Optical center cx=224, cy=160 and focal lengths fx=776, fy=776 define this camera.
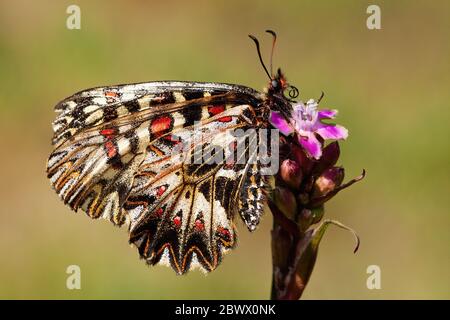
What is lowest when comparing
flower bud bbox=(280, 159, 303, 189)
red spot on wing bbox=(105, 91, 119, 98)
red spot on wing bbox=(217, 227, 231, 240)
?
red spot on wing bbox=(217, 227, 231, 240)

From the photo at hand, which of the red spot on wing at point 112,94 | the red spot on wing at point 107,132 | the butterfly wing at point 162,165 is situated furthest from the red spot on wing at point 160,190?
the red spot on wing at point 112,94

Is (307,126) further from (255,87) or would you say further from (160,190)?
(255,87)

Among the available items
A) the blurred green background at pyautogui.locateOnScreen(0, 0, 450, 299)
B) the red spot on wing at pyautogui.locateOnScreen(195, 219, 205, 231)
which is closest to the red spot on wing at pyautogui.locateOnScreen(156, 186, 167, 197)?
the red spot on wing at pyautogui.locateOnScreen(195, 219, 205, 231)

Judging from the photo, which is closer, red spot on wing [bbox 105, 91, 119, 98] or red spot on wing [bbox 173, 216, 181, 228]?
red spot on wing [bbox 173, 216, 181, 228]

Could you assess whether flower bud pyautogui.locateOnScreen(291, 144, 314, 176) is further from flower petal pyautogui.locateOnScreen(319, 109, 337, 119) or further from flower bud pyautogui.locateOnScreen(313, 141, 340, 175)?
flower petal pyautogui.locateOnScreen(319, 109, 337, 119)

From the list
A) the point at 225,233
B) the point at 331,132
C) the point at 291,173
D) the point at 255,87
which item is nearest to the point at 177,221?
the point at 225,233

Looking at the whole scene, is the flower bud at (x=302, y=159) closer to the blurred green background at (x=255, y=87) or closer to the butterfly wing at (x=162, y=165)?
the butterfly wing at (x=162, y=165)

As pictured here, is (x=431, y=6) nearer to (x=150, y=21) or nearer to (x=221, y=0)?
(x=221, y=0)
